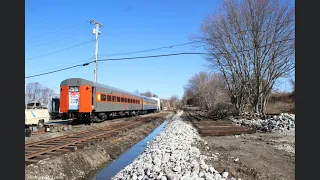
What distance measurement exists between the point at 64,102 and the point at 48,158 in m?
13.4

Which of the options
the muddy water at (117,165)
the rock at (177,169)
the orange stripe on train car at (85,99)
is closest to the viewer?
the rock at (177,169)

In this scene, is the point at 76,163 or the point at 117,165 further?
the point at 117,165

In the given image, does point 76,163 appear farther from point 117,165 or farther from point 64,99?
point 64,99

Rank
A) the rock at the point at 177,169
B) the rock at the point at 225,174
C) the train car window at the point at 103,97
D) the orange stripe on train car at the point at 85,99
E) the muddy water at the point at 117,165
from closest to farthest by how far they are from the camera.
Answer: the rock at the point at 225,174
the rock at the point at 177,169
the muddy water at the point at 117,165
the orange stripe on train car at the point at 85,99
the train car window at the point at 103,97

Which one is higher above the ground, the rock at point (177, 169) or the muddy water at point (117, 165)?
the rock at point (177, 169)

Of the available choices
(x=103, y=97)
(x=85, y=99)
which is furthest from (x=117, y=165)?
(x=103, y=97)

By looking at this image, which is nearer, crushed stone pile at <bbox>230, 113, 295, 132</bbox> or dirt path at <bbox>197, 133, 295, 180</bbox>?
dirt path at <bbox>197, 133, 295, 180</bbox>

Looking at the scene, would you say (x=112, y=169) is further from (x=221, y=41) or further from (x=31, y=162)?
(x=221, y=41)

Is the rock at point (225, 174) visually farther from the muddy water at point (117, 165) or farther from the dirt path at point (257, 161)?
the muddy water at point (117, 165)

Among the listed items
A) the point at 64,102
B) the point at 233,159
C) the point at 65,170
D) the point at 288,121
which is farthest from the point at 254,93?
the point at 65,170

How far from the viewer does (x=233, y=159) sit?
Result: 8836 mm

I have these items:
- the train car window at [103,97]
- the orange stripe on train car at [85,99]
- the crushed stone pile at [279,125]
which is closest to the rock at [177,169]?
the crushed stone pile at [279,125]

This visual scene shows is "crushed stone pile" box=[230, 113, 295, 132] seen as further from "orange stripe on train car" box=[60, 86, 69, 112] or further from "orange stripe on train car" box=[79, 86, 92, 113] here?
"orange stripe on train car" box=[60, 86, 69, 112]

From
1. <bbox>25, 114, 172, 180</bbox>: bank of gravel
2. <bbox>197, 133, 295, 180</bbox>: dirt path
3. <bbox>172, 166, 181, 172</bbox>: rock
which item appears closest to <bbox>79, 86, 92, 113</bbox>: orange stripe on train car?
<bbox>25, 114, 172, 180</bbox>: bank of gravel
